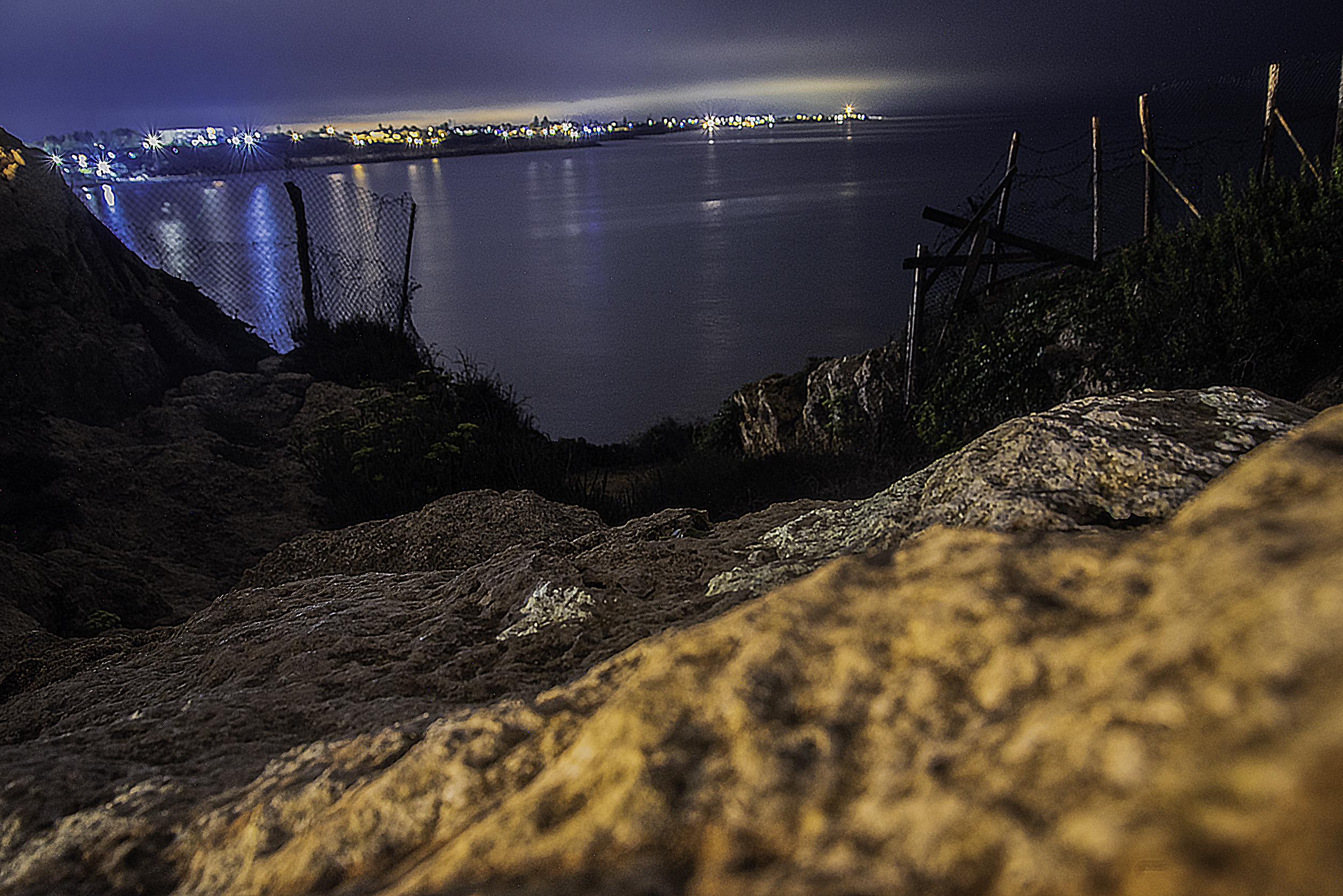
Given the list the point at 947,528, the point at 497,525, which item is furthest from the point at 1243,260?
the point at 947,528

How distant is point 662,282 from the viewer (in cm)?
3444

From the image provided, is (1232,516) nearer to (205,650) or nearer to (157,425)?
(205,650)

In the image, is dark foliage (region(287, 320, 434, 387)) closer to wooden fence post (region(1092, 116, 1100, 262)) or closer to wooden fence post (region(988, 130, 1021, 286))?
wooden fence post (region(988, 130, 1021, 286))

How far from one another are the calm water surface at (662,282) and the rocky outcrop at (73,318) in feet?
25.3

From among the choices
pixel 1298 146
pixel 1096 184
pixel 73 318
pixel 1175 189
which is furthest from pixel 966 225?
pixel 73 318

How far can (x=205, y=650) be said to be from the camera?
7.59 feet

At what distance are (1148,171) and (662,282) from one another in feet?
87.4

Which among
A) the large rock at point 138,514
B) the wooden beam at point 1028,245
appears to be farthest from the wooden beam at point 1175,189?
the large rock at point 138,514

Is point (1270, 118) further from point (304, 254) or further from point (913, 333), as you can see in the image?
point (304, 254)

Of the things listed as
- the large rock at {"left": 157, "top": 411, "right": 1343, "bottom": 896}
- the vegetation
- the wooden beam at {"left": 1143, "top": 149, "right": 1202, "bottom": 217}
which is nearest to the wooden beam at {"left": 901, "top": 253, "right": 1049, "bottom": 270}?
the vegetation

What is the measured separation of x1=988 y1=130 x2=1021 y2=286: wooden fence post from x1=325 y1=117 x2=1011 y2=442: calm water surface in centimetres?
1083

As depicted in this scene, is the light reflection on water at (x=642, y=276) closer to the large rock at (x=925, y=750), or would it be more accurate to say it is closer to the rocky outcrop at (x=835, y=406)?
the rocky outcrop at (x=835, y=406)

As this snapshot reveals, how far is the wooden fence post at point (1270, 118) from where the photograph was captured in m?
8.20

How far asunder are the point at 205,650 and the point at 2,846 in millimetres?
1189
